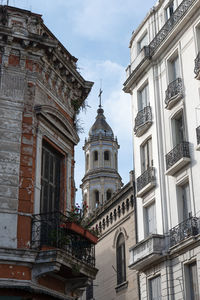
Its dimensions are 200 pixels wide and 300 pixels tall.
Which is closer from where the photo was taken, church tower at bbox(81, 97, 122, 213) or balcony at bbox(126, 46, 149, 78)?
balcony at bbox(126, 46, 149, 78)

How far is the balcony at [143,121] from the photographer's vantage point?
26261 mm

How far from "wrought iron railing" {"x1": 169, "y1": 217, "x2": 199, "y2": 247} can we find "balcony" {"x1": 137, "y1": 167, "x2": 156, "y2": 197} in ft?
9.59

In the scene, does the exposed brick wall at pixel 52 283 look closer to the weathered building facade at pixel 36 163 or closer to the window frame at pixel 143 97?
the weathered building facade at pixel 36 163

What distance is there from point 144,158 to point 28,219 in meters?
A: 14.1

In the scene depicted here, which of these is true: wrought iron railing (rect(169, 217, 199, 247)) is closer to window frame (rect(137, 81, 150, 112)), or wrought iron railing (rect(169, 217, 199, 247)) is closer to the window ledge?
window frame (rect(137, 81, 150, 112))

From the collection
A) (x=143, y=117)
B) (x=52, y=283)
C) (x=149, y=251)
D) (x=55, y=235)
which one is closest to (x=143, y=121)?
(x=143, y=117)

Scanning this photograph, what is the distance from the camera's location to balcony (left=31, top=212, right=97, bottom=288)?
1281cm

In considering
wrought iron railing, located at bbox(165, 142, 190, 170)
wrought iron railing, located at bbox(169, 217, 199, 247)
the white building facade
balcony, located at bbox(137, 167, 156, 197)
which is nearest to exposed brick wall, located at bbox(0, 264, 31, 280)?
the white building facade

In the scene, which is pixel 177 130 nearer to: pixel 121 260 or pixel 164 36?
pixel 164 36

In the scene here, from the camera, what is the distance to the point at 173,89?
24500 millimetres

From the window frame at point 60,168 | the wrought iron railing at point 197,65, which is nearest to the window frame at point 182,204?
the wrought iron railing at point 197,65

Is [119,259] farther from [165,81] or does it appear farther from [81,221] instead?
[81,221]

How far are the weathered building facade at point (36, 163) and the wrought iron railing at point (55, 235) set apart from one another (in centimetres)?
2

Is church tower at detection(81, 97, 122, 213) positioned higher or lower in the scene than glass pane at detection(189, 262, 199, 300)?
higher
